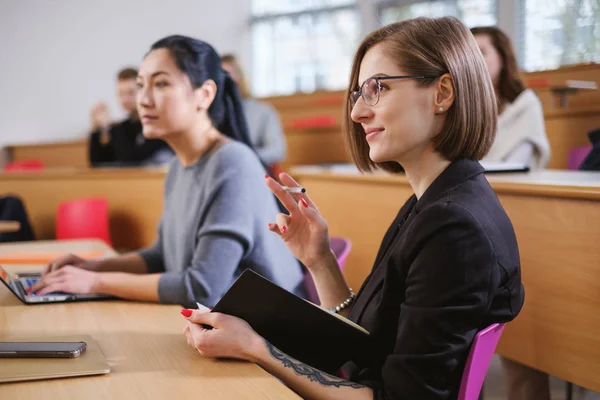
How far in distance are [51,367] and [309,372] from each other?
0.42 meters

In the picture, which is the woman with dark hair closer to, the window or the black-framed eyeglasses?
the black-framed eyeglasses

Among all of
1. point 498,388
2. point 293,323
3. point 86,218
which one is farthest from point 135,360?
point 86,218

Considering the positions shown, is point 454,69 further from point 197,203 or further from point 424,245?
point 197,203

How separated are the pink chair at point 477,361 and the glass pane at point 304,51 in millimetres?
7389

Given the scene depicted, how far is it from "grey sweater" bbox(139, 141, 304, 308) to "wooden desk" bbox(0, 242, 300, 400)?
0.09m

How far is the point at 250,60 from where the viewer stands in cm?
918

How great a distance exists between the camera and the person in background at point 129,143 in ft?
17.2

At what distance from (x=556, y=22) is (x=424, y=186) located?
19.0 ft

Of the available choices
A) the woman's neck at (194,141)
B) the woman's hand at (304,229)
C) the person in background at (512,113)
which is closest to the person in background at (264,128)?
the person in background at (512,113)

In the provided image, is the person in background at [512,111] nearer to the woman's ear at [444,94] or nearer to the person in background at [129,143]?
the woman's ear at [444,94]

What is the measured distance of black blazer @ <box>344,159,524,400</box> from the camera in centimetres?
105

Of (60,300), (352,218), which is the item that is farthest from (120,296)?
(352,218)

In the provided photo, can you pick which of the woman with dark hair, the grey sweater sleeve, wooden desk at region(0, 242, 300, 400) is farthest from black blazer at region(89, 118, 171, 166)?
wooden desk at region(0, 242, 300, 400)

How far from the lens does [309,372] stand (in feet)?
3.78
